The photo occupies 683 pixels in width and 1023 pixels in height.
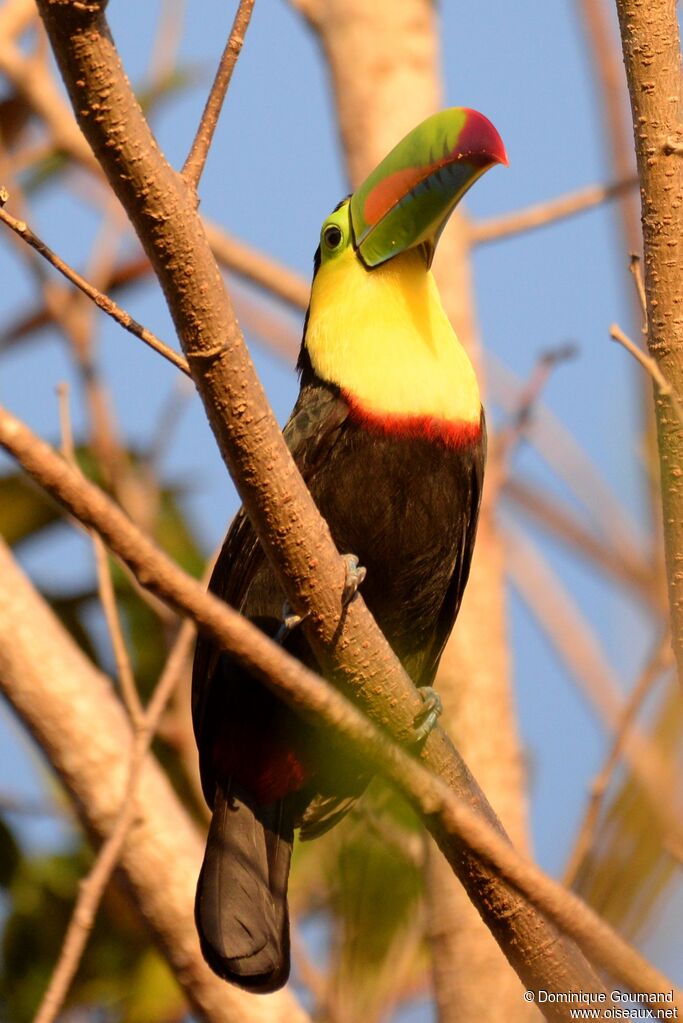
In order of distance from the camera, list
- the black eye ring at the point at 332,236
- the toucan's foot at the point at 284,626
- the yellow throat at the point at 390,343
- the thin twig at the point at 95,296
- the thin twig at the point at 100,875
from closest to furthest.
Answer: the thin twig at the point at 95,296, the thin twig at the point at 100,875, the toucan's foot at the point at 284,626, the yellow throat at the point at 390,343, the black eye ring at the point at 332,236

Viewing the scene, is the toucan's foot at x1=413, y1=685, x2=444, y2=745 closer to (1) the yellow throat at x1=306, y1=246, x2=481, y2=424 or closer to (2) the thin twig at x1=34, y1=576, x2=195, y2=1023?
(2) the thin twig at x1=34, y1=576, x2=195, y2=1023

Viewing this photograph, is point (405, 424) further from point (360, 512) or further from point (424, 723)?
point (424, 723)

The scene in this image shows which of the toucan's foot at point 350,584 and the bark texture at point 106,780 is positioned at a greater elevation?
the toucan's foot at point 350,584

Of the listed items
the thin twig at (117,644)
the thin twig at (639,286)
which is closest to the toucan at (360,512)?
the thin twig at (117,644)

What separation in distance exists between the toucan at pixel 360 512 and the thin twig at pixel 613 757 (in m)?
0.44

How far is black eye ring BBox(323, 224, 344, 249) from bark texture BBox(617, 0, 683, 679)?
1.07 meters

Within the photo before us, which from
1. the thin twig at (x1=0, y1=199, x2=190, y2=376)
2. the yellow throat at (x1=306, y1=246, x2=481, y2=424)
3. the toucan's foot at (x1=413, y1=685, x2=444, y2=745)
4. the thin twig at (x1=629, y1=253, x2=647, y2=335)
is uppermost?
the thin twig at (x1=629, y1=253, x2=647, y2=335)

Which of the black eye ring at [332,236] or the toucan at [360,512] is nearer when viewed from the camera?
the toucan at [360,512]

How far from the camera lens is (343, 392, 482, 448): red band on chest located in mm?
2814

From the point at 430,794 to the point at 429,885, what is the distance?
1.50 metres

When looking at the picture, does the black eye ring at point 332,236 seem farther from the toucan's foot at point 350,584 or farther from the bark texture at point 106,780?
the toucan's foot at point 350,584

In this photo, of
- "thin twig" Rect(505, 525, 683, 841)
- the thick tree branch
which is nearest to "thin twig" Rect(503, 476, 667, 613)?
"thin twig" Rect(505, 525, 683, 841)

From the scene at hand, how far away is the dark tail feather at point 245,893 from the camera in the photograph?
8.96 feet

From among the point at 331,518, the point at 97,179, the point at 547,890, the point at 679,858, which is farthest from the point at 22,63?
the point at 547,890
